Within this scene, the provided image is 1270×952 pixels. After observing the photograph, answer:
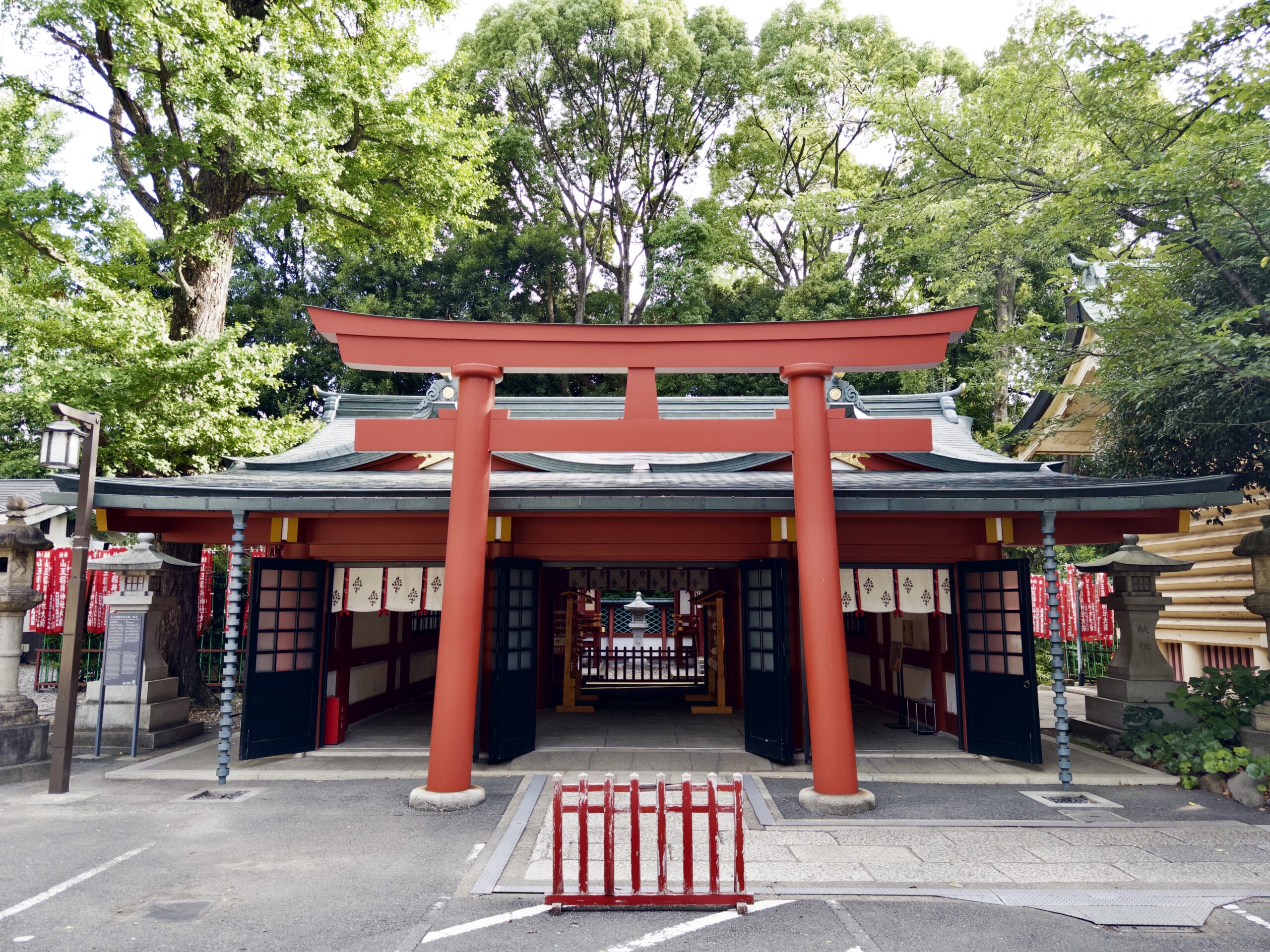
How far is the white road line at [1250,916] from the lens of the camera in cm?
502

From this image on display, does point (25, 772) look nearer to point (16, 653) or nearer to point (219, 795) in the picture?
point (16, 653)

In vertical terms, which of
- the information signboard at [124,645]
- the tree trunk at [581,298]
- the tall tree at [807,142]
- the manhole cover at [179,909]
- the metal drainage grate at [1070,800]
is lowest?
the metal drainage grate at [1070,800]

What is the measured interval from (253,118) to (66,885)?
12155 mm

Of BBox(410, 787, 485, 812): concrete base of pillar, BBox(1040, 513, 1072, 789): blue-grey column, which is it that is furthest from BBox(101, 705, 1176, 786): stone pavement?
BBox(410, 787, 485, 812): concrete base of pillar

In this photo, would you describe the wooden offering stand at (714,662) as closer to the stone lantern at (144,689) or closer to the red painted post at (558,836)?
the red painted post at (558,836)

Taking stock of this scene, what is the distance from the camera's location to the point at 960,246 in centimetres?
1487

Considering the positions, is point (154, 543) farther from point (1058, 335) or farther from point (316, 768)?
point (1058, 335)

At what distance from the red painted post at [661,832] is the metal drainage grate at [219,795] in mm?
5537

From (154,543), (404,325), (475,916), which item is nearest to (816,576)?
(475,916)

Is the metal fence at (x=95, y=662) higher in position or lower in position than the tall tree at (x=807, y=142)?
Answer: lower

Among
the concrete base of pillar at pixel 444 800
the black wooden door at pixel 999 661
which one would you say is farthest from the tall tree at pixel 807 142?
the concrete base of pillar at pixel 444 800

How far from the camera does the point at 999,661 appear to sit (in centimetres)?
981

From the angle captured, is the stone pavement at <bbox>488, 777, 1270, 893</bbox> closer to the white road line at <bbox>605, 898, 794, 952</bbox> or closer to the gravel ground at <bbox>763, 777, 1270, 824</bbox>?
the gravel ground at <bbox>763, 777, 1270, 824</bbox>

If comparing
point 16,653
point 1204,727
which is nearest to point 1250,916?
point 1204,727
